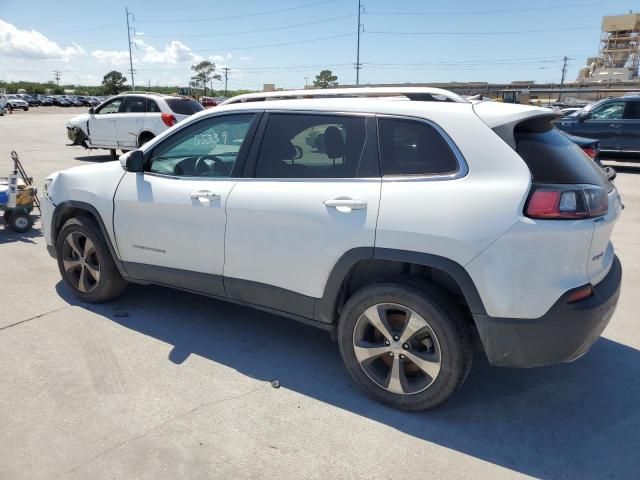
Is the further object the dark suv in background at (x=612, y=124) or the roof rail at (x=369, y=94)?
the dark suv in background at (x=612, y=124)

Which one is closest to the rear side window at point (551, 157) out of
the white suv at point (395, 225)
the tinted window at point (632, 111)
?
the white suv at point (395, 225)

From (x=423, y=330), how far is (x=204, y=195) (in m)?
1.73

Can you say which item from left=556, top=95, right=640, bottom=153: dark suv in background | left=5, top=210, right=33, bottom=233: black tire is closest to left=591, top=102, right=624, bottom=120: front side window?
left=556, top=95, right=640, bottom=153: dark suv in background

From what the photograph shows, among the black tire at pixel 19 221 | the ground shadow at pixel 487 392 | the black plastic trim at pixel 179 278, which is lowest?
the ground shadow at pixel 487 392

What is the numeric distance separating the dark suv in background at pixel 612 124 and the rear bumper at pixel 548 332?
1139 cm

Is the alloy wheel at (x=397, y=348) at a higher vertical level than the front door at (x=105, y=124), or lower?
lower

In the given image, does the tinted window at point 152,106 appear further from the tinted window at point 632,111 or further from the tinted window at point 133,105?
the tinted window at point 632,111

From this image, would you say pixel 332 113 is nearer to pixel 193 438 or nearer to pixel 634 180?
pixel 193 438

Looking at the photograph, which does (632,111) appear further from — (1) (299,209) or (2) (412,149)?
(1) (299,209)

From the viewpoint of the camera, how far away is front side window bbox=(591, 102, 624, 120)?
13.0 meters

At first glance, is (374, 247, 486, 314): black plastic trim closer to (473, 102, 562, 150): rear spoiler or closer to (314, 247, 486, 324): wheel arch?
(314, 247, 486, 324): wheel arch

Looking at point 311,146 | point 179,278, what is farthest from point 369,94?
point 179,278

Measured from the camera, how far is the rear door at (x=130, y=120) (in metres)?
13.1

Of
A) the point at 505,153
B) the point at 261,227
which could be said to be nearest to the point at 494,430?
the point at 505,153
